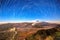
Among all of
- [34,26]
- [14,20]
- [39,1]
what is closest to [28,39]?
[34,26]

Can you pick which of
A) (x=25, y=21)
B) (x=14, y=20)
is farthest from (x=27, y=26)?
(x=14, y=20)

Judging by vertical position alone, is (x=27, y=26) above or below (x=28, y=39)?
above

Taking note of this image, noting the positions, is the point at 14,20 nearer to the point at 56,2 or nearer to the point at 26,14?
the point at 26,14

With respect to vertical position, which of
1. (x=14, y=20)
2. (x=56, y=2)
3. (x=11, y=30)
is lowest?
(x=11, y=30)

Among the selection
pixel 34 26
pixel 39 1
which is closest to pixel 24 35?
pixel 34 26

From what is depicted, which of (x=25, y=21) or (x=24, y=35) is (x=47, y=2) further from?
(x=24, y=35)

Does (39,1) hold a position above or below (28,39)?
above

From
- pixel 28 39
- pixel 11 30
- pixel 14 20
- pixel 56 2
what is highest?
pixel 56 2

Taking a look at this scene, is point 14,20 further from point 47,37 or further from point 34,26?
point 47,37
